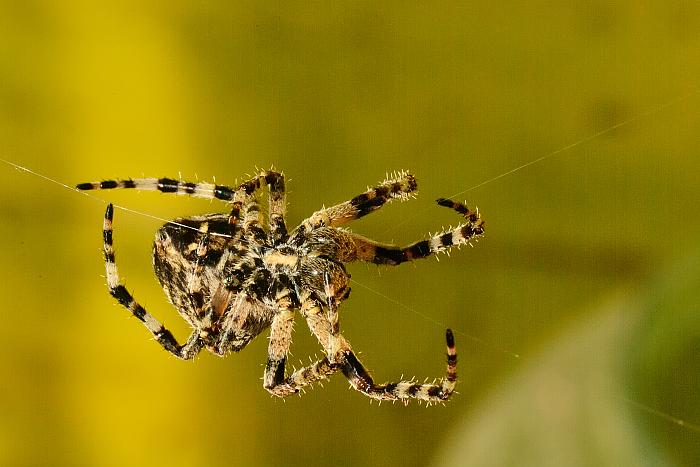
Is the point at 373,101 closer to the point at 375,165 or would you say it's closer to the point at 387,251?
the point at 375,165

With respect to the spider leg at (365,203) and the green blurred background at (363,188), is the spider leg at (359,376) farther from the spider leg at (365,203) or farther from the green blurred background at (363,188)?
the green blurred background at (363,188)

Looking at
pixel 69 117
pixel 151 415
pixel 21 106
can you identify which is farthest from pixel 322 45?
pixel 151 415

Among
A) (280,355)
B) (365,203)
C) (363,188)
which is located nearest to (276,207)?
(365,203)

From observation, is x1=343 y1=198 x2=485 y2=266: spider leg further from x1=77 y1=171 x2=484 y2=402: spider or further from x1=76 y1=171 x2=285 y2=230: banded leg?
x1=76 y1=171 x2=285 y2=230: banded leg

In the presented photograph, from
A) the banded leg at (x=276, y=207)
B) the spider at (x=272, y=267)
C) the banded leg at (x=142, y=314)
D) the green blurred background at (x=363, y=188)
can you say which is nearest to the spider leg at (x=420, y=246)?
the spider at (x=272, y=267)

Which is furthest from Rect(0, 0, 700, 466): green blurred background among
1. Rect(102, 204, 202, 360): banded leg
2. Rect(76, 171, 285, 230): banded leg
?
Rect(76, 171, 285, 230): banded leg

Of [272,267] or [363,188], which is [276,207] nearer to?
[272,267]
